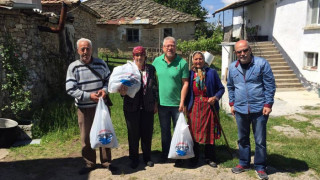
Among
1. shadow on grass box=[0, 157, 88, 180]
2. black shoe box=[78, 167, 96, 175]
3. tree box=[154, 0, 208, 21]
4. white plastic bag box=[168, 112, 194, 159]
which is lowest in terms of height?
shadow on grass box=[0, 157, 88, 180]

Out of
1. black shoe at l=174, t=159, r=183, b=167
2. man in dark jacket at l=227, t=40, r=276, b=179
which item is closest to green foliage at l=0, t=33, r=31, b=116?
black shoe at l=174, t=159, r=183, b=167

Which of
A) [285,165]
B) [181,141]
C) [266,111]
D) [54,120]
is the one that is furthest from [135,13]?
[266,111]

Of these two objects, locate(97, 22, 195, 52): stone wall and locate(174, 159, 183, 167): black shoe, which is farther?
locate(97, 22, 195, 52): stone wall

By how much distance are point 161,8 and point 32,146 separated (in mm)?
18675

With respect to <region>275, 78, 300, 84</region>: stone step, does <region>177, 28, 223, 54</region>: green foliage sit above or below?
above

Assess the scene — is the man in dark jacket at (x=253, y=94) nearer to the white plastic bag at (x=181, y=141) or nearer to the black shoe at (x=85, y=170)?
the white plastic bag at (x=181, y=141)

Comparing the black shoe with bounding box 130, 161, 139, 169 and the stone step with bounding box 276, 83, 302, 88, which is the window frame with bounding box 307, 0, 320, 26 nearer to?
the stone step with bounding box 276, 83, 302, 88

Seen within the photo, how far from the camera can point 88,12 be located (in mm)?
12844

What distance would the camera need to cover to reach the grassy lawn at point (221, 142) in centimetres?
418

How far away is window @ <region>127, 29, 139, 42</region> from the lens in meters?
21.2

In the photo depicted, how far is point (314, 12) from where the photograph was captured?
33.5ft

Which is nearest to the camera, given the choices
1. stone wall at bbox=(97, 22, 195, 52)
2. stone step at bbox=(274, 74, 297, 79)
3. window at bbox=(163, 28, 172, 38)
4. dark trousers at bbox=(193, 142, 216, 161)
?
dark trousers at bbox=(193, 142, 216, 161)

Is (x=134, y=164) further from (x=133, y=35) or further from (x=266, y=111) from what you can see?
(x=133, y=35)

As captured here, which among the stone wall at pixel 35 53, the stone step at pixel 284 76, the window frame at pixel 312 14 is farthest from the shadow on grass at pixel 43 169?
the window frame at pixel 312 14
